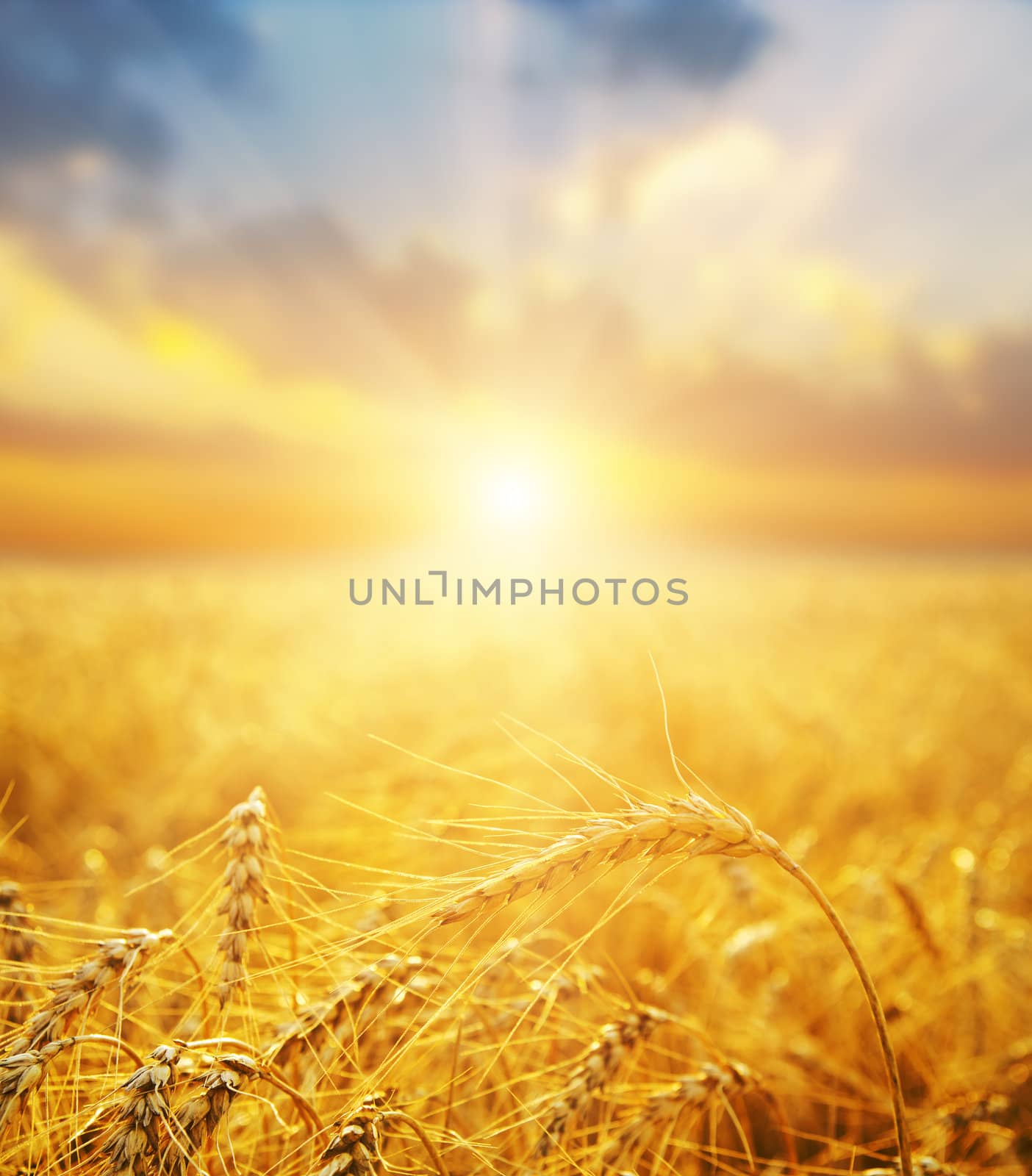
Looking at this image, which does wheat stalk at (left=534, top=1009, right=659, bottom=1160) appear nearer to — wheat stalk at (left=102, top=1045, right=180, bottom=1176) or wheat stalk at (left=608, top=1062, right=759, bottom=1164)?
wheat stalk at (left=608, top=1062, right=759, bottom=1164)

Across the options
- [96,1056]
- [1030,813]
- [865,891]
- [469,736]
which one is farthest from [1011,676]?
[96,1056]

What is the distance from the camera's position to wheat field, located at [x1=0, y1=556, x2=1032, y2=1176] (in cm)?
90

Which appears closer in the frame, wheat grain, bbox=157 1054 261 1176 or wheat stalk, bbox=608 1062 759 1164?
wheat grain, bbox=157 1054 261 1176

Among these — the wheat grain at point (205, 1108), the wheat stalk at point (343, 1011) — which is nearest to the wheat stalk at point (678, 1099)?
the wheat stalk at point (343, 1011)

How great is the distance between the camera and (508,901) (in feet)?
2.71

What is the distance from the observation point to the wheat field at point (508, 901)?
2.96 feet

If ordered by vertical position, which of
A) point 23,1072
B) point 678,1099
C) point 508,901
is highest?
point 508,901

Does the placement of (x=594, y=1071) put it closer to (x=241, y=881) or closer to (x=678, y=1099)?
(x=678, y=1099)

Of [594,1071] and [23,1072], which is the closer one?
[23,1072]

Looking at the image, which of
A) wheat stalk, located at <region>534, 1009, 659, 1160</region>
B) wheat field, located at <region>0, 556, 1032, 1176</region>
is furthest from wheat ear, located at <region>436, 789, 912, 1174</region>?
wheat stalk, located at <region>534, 1009, 659, 1160</region>

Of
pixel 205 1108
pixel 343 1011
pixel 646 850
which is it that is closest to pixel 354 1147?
pixel 205 1108

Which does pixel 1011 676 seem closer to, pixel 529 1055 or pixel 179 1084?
pixel 529 1055

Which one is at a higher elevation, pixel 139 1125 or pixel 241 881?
pixel 241 881

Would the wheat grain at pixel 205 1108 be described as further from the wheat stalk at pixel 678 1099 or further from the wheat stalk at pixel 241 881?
the wheat stalk at pixel 678 1099
